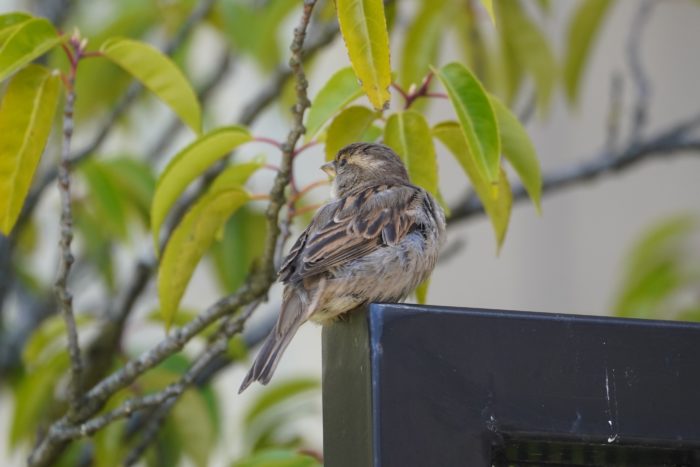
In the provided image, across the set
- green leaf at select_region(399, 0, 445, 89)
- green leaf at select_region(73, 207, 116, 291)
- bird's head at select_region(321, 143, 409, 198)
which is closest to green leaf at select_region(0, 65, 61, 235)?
bird's head at select_region(321, 143, 409, 198)

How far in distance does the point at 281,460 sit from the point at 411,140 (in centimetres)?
89

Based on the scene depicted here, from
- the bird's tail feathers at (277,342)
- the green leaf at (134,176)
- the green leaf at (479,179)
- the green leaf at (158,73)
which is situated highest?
the green leaf at (134,176)

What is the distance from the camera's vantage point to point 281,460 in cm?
302

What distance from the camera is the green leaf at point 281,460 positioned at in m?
3.01

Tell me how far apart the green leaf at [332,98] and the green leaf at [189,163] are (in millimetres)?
276

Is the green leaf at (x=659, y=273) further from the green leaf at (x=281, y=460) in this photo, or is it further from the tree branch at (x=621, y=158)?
the green leaf at (x=281, y=460)

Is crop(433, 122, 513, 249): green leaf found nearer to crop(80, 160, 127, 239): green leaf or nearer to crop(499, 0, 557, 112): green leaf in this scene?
crop(499, 0, 557, 112): green leaf

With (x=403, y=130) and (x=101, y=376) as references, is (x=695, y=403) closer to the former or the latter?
(x=403, y=130)

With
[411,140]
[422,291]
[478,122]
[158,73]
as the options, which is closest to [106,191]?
[158,73]

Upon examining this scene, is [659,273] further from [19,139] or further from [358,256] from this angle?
[19,139]

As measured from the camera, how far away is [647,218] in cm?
771

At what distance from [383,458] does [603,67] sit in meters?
6.39

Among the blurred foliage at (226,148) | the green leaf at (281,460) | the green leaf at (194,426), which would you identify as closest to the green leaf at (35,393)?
the blurred foliage at (226,148)

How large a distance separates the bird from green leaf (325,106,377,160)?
0.61 ft
